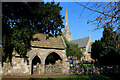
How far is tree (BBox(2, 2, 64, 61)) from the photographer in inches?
346

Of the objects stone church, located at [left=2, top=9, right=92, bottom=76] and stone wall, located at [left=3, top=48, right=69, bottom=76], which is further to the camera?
stone church, located at [left=2, top=9, right=92, bottom=76]

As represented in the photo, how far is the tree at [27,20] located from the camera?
8797mm

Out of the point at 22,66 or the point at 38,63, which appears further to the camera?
the point at 38,63

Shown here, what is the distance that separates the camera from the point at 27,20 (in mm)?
9320

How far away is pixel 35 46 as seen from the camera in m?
15.5

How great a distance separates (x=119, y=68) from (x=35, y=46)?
12.3 m

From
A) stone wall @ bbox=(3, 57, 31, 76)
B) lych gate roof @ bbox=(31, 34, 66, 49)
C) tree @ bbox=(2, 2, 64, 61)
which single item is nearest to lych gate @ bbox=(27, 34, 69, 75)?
lych gate roof @ bbox=(31, 34, 66, 49)

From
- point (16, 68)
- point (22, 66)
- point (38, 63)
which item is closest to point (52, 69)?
point (38, 63)

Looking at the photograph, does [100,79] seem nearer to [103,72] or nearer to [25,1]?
[103,72]

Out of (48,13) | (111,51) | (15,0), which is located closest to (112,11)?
(48,13)

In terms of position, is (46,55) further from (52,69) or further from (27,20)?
(27,20)

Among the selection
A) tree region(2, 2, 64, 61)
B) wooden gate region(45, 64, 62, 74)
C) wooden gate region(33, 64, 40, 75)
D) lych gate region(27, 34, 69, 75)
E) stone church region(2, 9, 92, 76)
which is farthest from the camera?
wooden gate region(45, 64, 62, 74)

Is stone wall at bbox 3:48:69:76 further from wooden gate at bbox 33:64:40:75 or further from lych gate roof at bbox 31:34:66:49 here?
lych gate roof at bbox 31:34:66:49

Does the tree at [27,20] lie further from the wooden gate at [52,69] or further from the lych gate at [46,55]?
the wooden gate at [52,69]
